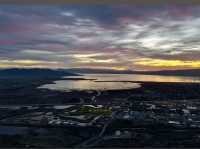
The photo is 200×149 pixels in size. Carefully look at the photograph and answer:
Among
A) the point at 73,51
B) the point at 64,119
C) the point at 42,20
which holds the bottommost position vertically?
the point at 64,119

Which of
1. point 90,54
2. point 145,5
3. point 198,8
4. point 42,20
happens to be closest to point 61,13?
point 42,20

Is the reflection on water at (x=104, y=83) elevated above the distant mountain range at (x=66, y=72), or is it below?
below

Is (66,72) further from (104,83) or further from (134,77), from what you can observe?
(134,77)

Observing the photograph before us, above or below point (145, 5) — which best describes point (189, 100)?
below

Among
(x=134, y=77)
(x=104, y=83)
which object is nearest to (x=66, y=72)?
(x=104, y=83)

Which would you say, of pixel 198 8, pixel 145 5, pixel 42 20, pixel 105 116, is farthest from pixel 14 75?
pixel 198 8

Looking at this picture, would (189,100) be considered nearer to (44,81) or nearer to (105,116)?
(105,116)

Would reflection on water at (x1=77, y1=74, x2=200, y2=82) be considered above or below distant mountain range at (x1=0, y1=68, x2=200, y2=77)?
below

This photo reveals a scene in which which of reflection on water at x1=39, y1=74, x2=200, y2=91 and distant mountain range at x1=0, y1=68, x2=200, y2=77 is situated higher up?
distant mountain range at x1=0, y1=68, x2=200, y2=77

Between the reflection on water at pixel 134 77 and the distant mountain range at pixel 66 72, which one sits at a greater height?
the distant mountain range at pixel 66 72

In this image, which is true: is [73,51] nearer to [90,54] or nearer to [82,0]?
[90,54]
